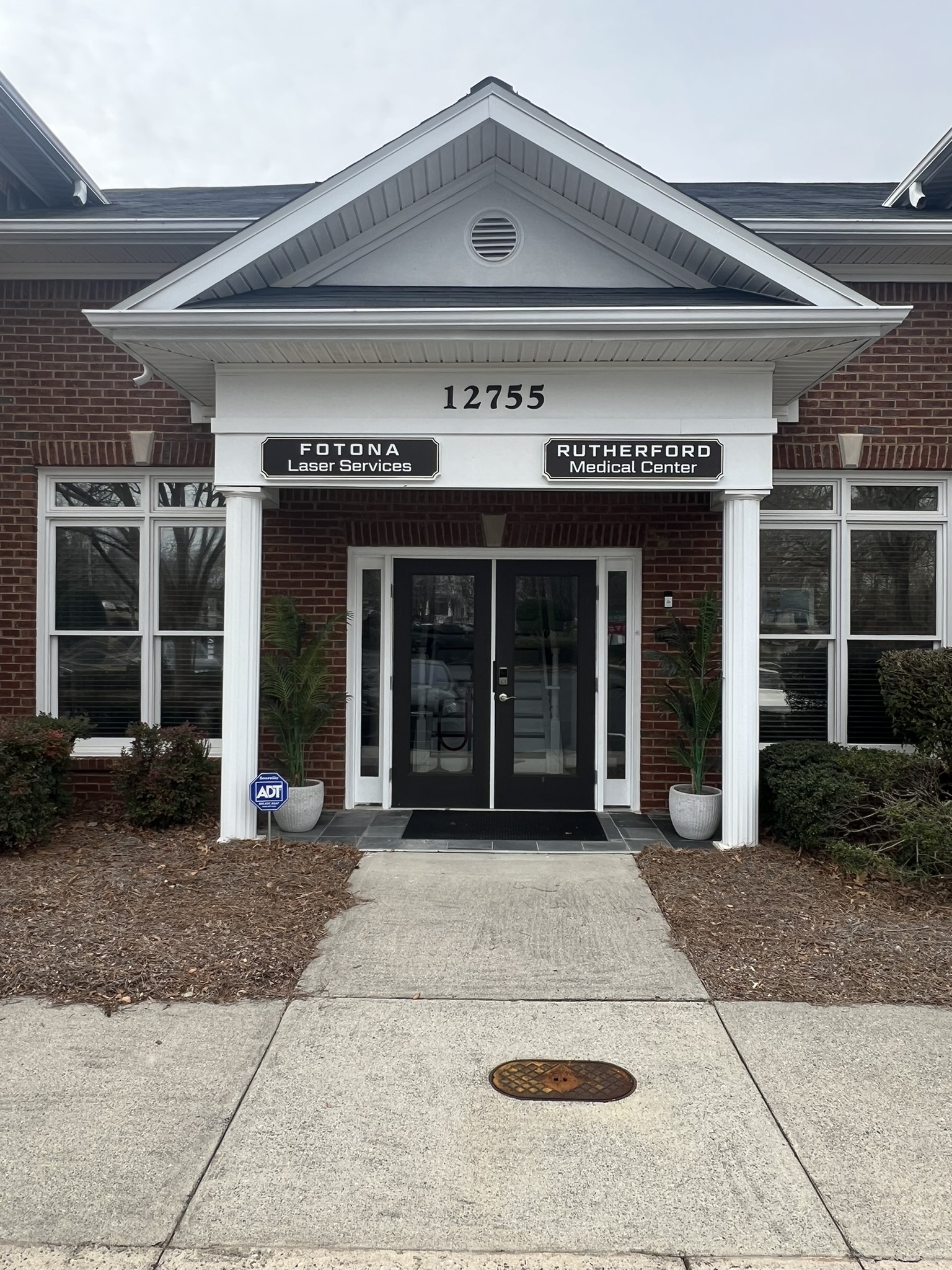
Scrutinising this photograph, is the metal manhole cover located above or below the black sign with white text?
below

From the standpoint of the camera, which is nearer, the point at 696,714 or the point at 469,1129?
the point at 469,1129

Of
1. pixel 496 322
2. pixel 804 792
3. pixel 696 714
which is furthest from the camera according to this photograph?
pixel 696 714

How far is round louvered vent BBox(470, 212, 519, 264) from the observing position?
7.19 m

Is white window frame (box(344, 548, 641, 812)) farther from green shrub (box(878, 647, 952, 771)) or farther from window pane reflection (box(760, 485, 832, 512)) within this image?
green shrub (box(878, 647, 952, 771))

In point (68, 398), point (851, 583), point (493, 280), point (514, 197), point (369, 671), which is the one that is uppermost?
point (514, 197)

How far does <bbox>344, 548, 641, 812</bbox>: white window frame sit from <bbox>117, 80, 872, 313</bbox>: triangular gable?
97.8 inches

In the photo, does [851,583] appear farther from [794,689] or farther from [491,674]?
[491,674]

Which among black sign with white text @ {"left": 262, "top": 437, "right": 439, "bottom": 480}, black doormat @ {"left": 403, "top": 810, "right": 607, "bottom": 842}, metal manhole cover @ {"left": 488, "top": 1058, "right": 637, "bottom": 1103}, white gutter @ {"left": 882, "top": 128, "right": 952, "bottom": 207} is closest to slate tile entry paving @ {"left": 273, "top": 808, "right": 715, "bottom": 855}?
black doormat @ {"left": 403, "top": 810, "right": 607, "bottom": 842}

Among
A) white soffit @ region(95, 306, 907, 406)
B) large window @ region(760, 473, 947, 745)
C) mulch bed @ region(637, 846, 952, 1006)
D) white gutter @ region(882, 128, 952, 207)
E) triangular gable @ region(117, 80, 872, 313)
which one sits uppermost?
white gutter @ region(882, 128, 952, 207)

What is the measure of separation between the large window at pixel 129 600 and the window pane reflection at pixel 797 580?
17.0ft

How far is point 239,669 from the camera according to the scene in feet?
23.0

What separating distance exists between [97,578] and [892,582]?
7.55 m

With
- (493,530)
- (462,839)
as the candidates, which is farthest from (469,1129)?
(493,530)

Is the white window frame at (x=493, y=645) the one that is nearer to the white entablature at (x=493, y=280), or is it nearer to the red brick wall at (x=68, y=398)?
the red brick wall at (x=68, y=398)
